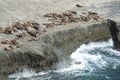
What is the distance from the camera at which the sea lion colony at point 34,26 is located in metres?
16.9

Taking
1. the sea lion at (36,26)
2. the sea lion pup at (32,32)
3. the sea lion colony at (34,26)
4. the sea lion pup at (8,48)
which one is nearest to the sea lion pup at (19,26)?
the sea lion colony at (34,26)

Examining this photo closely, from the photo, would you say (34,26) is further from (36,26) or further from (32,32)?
(32,32)

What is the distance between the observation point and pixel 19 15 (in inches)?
773

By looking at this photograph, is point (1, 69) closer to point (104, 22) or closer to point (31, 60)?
point (31, 60)

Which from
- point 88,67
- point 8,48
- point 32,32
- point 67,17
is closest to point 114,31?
point 67,17

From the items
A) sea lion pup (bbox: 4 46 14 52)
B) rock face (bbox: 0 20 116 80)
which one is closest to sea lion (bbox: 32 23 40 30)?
rock face (bbox: 0 20 116 80)

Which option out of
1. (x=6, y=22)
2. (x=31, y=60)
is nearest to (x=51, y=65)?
(x=31, y=60)

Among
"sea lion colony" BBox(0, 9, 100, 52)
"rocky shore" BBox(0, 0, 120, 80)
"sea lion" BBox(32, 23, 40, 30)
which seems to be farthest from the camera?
"sea lion" BBox(32, 23, 40, 30)

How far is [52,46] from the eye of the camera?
1759 centimetres

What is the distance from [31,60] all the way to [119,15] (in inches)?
244

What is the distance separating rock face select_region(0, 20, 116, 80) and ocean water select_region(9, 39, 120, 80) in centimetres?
28

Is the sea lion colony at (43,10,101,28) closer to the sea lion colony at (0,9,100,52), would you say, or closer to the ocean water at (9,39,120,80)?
the sea lion colony at (0,9,100,52)

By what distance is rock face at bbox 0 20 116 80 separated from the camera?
16281 millimetres

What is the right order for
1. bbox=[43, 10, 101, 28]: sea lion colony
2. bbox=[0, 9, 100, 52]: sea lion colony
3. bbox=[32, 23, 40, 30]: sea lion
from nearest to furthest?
bbox=[0, 9, 100, 52]: sea lion colony < bbox=[32, 23, 40, 30]: sea lion < bbox=[43, 10, 101, 28]: sea lion colony
